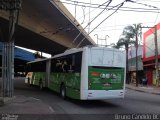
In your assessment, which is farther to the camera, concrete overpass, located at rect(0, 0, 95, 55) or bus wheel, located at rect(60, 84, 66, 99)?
concrete overpass, located at rect(0, 0, 95, 55)

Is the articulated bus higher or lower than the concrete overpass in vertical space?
lower

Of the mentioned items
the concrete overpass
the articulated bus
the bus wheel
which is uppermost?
the concrete overpass

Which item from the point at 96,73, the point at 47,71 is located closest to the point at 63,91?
the point at 96,73

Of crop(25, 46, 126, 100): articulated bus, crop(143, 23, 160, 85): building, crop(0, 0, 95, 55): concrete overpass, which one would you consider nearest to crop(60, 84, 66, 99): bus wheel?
crop(25, 46, 126, 100): articulated bus

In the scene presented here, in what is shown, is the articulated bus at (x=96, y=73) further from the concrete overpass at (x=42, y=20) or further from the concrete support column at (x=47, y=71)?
the concrete overpass at (x=42, y=20)

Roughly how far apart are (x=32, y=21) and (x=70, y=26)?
7.25 m

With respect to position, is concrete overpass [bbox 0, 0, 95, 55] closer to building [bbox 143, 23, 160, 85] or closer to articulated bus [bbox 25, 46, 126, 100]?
articulated bus [bbox 25, 46, 126, 100]

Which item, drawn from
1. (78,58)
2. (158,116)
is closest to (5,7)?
(78,58)

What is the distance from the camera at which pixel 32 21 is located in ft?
100

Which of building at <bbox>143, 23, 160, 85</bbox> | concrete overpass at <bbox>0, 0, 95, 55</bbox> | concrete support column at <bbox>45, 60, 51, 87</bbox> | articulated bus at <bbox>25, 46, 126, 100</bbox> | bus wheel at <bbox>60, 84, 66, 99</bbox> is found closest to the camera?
articulated bus at <bbox>25, 46, 126, 100</bbox>

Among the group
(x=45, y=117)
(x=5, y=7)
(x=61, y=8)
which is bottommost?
(x=45, y=117)

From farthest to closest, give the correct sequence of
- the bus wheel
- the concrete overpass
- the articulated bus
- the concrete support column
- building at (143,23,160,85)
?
1. building at (143,23,160,85)
2. the concrete overpass
3. the concrete support column
4. the bus wheel
5. the articulated bus

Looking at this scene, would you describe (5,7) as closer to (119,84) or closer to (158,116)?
(119,84)

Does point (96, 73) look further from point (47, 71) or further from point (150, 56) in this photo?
point (150, 56)
